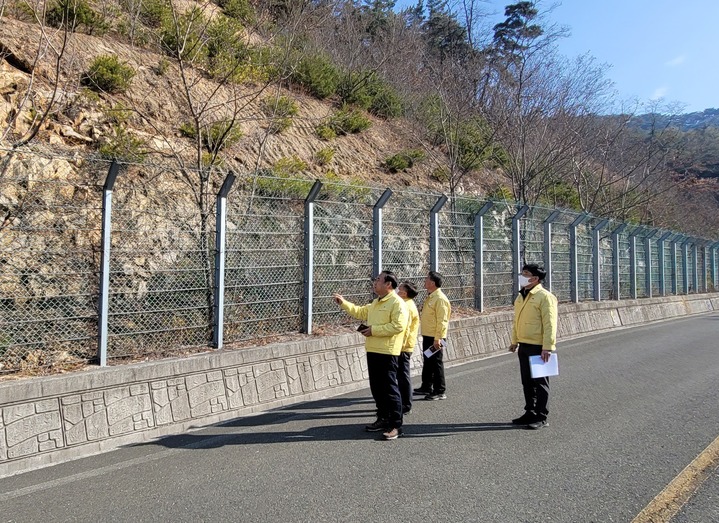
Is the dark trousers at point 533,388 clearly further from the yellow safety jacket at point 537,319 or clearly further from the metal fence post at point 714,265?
the metal fence post at point 714,265

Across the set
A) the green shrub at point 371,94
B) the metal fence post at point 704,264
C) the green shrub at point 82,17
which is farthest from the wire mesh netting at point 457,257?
the metal fence post at point 704,264

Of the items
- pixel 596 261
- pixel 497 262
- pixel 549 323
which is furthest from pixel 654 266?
pixel 549 323

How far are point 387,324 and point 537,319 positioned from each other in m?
1.68

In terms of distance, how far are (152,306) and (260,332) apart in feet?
5.18

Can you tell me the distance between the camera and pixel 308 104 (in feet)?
58.6

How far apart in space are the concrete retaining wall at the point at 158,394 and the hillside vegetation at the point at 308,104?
2616 millimetres

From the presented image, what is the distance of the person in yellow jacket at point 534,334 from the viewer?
19.2ft

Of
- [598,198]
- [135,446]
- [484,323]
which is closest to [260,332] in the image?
[135,446]

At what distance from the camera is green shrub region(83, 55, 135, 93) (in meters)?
11.6

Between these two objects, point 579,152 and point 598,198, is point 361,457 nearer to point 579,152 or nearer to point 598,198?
point 579,152

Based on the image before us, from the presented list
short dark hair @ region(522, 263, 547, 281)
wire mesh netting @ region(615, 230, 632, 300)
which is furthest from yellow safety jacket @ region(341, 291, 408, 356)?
wire mesh netting @ region(615, 230, 632, 300)

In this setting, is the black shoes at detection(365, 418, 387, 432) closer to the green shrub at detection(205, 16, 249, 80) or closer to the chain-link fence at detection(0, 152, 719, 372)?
the chain-link fence at detection(0, 152, 719, 372)

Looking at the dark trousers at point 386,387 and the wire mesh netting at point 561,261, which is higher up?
the wire mesh netting at point 561,261

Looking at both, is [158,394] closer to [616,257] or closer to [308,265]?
[308,265]
